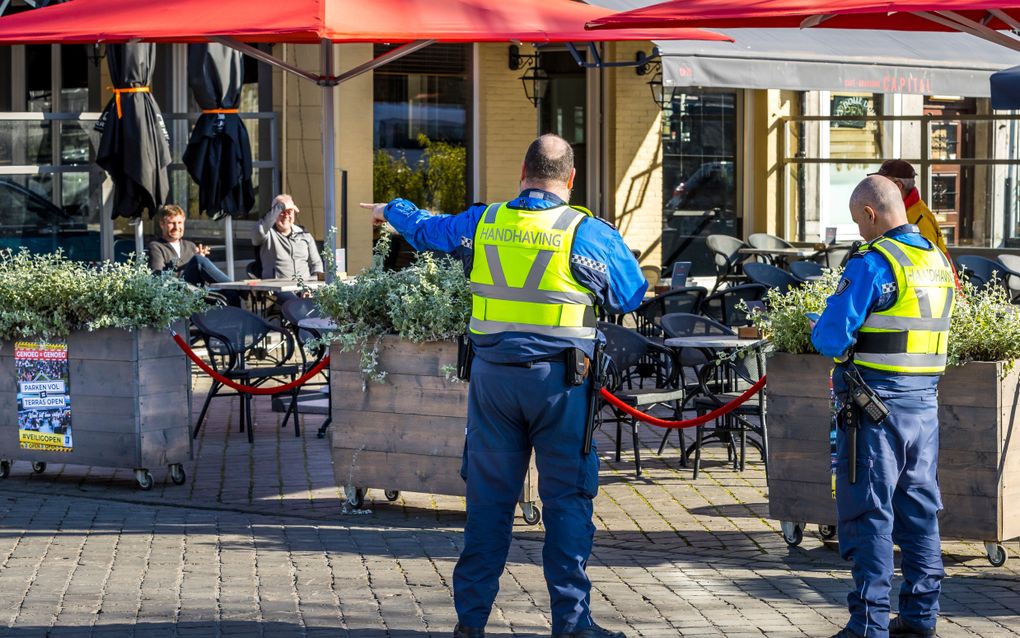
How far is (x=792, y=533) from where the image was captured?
23.0 ft

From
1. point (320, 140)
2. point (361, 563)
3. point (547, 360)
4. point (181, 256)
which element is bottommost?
point (361, 563)

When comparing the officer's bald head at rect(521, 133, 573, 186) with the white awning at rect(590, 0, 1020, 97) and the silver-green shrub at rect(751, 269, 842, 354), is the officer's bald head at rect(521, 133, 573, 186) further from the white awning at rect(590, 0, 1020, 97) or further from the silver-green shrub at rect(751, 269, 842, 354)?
the white awning at rect(590, 0, 1020, 97)

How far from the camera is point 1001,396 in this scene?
21.1 feet

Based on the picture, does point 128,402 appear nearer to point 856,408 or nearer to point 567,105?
point 856,408

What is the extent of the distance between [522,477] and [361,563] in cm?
155

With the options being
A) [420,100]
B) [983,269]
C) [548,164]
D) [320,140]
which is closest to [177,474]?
[548,164]

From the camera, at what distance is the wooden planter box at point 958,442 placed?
645 centimetres

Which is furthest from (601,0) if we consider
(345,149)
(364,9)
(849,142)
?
(364,9)

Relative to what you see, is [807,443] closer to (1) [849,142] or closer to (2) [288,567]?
(2) [288,567]

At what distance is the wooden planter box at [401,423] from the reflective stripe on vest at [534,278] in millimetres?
1924

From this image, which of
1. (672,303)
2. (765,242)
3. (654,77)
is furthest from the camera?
(654,77)

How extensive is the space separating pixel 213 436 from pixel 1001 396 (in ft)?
17.6

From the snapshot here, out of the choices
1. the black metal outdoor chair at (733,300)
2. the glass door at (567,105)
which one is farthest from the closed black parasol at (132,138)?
the glass door at (567,105)

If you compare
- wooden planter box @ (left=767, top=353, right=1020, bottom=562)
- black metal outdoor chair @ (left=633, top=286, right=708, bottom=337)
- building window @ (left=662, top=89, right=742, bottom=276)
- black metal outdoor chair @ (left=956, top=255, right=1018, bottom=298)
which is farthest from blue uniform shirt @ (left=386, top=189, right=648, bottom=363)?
building window @ (left=662, top=89, right=742, bottom=276)
